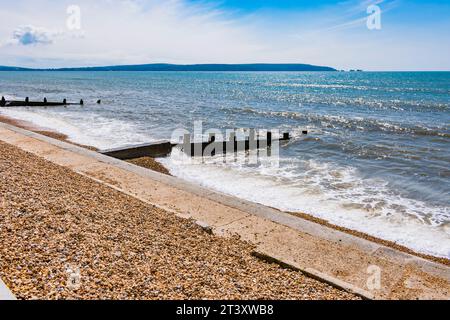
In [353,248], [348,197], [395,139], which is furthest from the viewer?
[395,139]

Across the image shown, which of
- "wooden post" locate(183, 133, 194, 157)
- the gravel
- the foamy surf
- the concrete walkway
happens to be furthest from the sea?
the gravel

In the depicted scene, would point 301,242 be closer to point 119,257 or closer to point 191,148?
point 119,257

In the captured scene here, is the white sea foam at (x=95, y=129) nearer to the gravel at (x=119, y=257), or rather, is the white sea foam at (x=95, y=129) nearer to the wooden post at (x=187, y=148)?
the wooden post at (x=187, y=148)

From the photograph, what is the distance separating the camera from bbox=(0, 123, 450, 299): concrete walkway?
493 centimetres

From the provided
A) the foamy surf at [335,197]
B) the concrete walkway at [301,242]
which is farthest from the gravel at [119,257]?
the foamy surf at [335,197]

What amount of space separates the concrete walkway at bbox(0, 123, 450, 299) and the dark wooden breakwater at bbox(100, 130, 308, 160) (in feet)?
12.3

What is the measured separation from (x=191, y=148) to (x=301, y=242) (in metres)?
10.2

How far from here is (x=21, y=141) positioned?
13.5m

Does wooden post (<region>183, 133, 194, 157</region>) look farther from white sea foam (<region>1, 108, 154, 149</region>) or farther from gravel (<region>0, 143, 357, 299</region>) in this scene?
gravel (<region>0, 143, 357, 299</region>)

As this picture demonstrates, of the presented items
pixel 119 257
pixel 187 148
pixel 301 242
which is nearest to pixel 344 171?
A: pixel 187 148

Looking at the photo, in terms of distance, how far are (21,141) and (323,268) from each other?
A: 40.8 feet
